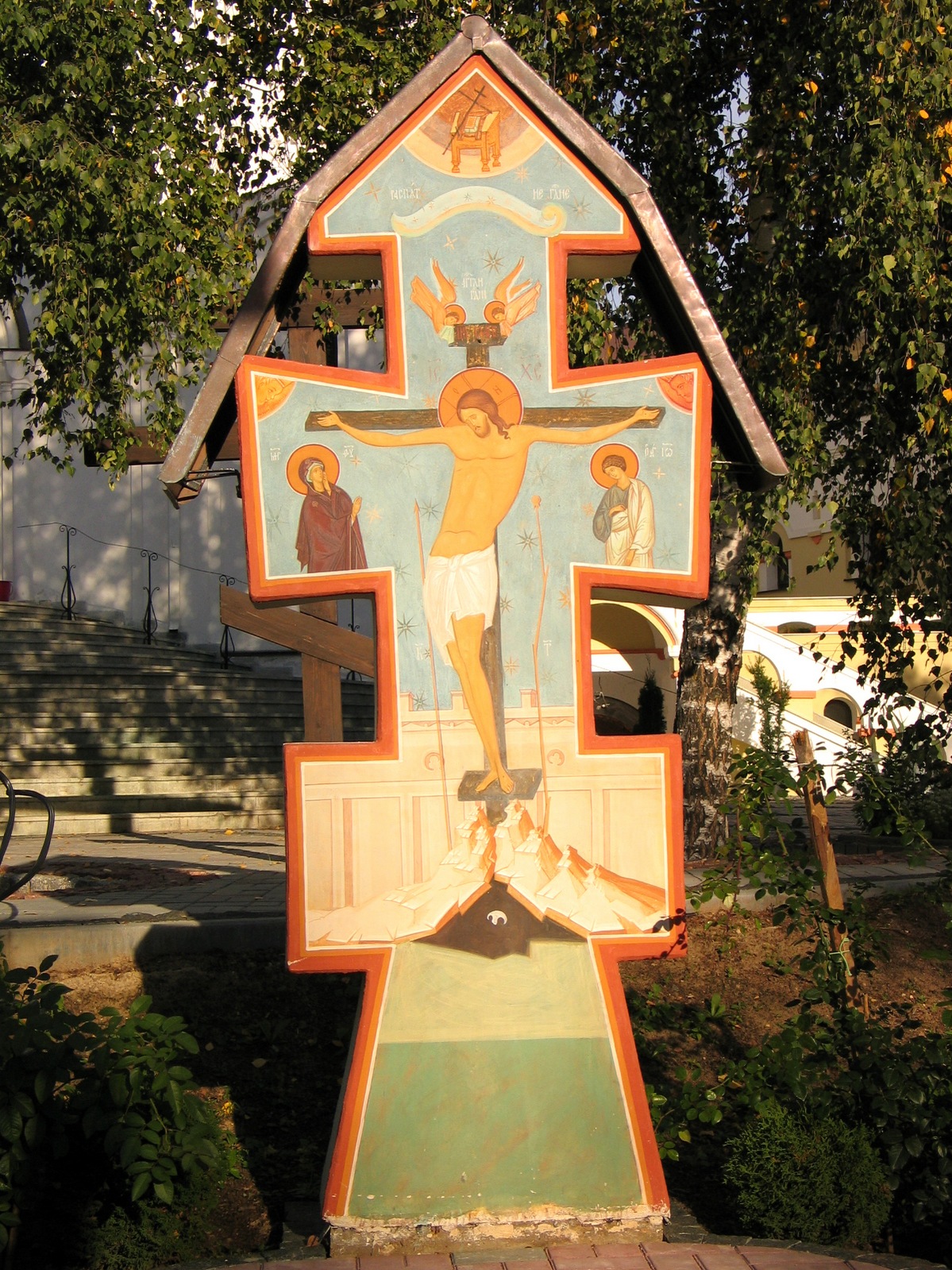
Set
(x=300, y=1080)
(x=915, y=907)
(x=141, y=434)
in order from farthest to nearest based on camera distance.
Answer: (x=141, y=434)
(x=915, y=907)
(x=300, y=1080)

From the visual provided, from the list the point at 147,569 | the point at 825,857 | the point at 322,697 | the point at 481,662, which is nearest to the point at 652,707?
the point at 147,569

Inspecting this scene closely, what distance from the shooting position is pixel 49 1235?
382 centimetres

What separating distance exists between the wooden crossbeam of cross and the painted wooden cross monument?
394cm

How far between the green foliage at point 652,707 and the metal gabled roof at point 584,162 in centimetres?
1500

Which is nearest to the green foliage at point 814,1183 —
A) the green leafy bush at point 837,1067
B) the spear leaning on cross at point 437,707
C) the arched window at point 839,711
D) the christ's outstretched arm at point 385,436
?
the green leafy bush at point 837,1067

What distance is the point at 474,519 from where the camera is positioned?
3.77 meters

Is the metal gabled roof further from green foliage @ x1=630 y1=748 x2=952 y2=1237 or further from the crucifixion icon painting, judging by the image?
green foliage @ x1=630 y1=748 x2=952 y2=1237

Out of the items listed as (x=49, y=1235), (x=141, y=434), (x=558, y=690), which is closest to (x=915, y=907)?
(x=558, y=690)

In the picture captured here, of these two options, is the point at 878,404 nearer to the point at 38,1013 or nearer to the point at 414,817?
the point at 414,817

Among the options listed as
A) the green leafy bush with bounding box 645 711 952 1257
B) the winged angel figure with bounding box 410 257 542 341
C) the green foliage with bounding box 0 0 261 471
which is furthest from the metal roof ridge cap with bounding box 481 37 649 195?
the green foliage with bounding box 0 0 261 471

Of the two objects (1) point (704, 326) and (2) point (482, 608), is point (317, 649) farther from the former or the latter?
(1) point (704, 326)

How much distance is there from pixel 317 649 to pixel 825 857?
4350mm

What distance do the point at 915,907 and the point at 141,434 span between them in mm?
14022

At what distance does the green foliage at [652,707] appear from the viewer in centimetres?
1878
